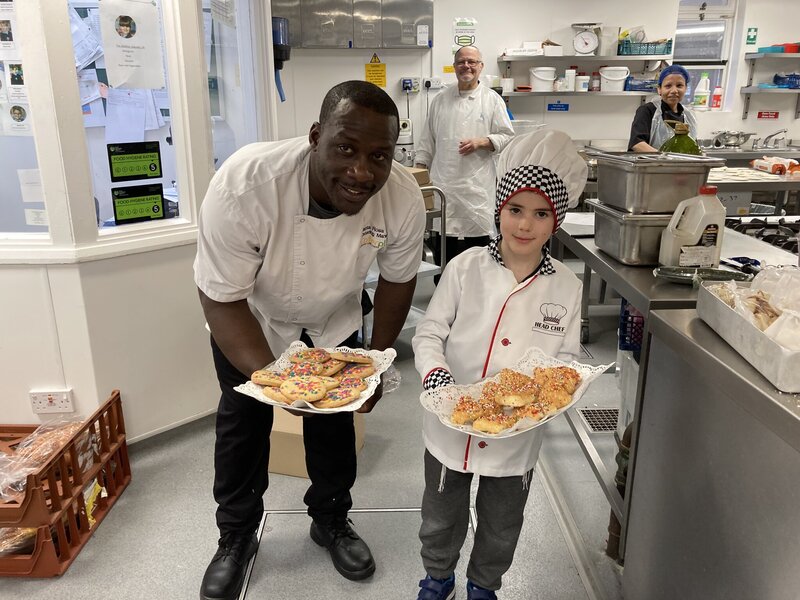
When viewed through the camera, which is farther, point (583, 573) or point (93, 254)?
point (93, 254)

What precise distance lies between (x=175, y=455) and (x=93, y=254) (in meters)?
0.85

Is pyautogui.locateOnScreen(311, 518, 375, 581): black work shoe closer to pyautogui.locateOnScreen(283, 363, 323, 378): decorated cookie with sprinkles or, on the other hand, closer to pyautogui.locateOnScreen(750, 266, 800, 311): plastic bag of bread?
pyautogui.locateOnScreen(283, 363, 323, 378): decorated cookie with sprinkles

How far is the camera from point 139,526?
6.50ft

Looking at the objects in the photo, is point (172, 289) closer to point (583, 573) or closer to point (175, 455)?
point (175, 455)

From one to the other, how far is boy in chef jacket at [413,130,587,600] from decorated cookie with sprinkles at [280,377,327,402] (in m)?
0.23

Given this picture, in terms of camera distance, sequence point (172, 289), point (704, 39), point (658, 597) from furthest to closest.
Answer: point (704, 39) → point (172, 289) → point (658, 597)

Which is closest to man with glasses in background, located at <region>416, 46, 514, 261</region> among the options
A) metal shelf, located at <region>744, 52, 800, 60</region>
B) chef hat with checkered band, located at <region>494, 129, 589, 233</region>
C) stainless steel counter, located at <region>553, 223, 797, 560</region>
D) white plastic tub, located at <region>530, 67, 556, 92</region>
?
white plastic tub, located at <region>530, 67, 556, 92</region>

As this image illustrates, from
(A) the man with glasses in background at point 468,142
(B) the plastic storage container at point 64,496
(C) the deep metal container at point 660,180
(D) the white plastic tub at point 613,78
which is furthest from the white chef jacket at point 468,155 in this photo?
(B) the plastic storage container at point 64,496

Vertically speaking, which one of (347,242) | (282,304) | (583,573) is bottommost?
(583,573)

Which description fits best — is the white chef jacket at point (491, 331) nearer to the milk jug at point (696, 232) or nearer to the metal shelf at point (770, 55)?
the milk jug at point (696, 232)

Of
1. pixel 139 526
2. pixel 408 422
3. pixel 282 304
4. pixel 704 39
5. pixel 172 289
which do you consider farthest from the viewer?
pixel 704 39

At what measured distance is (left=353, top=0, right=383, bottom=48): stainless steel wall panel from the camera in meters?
4.66

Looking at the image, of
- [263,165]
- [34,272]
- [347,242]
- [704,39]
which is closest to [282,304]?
[347,242]

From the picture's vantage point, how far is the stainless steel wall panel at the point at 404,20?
15.6 feet
